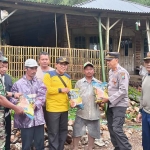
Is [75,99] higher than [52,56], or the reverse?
[52,56]

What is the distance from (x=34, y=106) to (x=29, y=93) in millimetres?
237

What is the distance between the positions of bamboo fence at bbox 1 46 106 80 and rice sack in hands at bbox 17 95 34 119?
513 centimetres

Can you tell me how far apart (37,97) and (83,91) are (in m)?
0.94

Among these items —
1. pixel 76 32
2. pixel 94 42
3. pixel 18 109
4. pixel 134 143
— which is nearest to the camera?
pixel 18 109

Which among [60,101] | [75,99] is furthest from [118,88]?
[60,101]

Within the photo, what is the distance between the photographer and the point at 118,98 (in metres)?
4.52

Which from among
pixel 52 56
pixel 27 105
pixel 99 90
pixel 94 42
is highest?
pixel 94 42

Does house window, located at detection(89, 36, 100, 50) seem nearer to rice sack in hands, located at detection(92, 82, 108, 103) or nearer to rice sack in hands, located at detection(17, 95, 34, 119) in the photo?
rice sack in hands, located at detection(92, 82, 108, 103)

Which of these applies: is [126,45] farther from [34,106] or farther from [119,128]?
[34,106]

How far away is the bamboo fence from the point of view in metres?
8.87

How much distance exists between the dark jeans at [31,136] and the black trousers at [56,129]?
0.95 feet

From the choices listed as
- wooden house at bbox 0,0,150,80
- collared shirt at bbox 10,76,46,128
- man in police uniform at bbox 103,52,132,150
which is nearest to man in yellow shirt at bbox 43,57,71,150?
collared shirt at bbox 10,76,46,128

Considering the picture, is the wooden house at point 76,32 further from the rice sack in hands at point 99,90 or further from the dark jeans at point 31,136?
the dark jeans at point 31,136

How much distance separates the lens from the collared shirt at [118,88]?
14.8 ft
